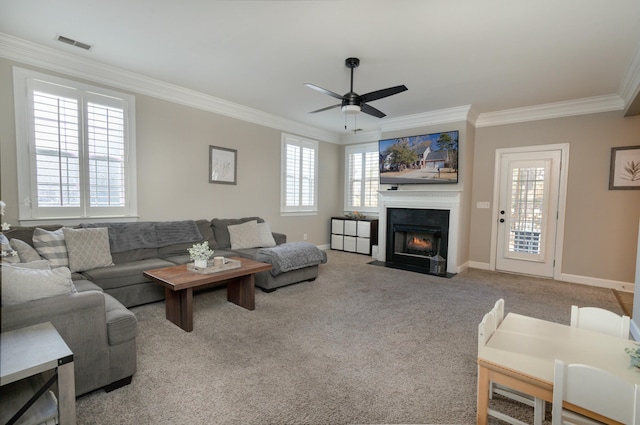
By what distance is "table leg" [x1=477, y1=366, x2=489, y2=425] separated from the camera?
1.58 meters

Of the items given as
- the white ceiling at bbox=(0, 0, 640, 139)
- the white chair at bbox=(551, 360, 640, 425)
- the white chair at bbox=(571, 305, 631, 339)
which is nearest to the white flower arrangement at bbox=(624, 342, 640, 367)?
the white chair at bbox=(551, 360, 640, 425)

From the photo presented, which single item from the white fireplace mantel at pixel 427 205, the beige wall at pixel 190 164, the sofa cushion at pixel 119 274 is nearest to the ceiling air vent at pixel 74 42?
the beige wall at pixel 190 164

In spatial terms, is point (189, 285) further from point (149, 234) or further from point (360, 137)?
point (360, 137)

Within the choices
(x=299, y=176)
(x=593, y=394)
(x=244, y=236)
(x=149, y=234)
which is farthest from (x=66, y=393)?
(x=299, y=176)

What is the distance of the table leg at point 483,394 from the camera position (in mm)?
1582

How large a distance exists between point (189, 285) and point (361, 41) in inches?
111

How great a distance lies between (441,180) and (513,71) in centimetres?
197

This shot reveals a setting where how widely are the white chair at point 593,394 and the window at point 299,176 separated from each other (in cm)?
516

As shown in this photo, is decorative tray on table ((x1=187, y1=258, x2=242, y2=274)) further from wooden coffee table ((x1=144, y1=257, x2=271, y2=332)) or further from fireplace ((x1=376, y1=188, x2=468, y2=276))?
fireplace ((x1=376, y1=188, x2=468, y2=276))

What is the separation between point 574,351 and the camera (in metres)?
1.60

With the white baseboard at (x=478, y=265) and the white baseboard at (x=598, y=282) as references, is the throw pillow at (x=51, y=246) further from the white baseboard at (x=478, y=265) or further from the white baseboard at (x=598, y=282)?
the white baseboard at (x=598, y=282)

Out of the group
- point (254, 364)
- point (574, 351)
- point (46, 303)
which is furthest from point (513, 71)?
point (46, 303)

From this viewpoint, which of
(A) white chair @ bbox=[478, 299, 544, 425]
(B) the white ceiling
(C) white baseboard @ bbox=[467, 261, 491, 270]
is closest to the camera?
(A) white chair @ bbox=[478, 299, 544, 425]

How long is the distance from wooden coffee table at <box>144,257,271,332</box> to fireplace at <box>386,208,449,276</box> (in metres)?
3.00
